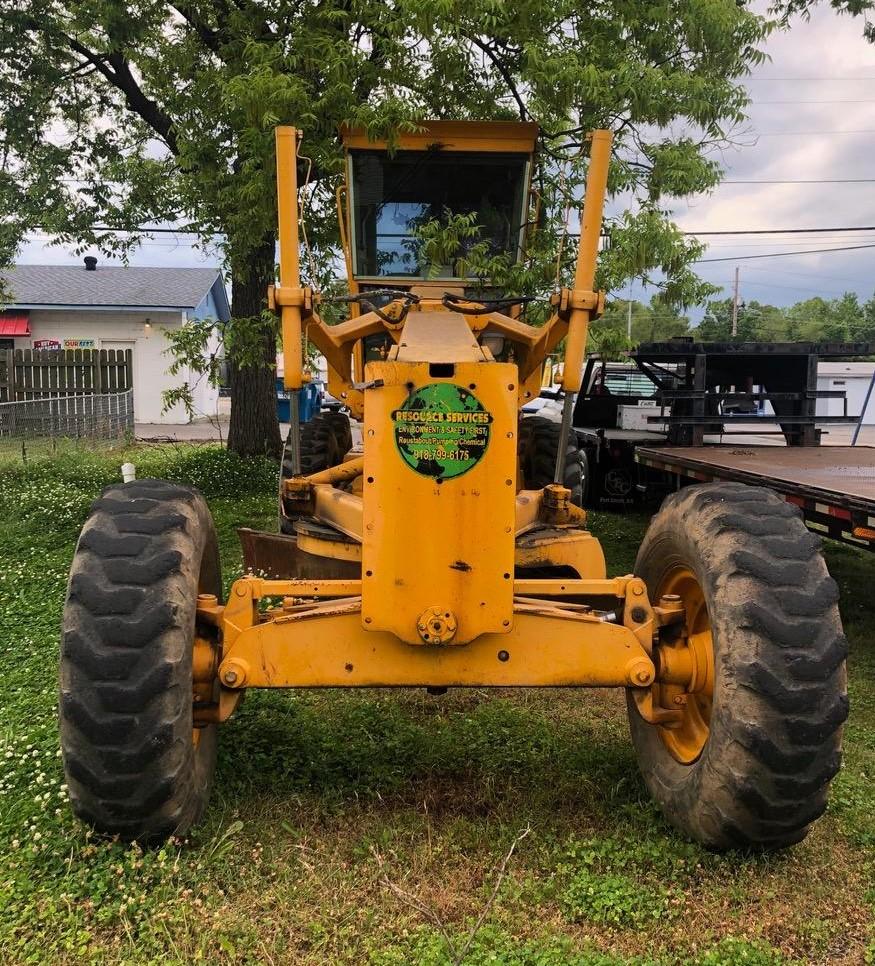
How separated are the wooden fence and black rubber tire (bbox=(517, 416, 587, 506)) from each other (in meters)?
15.2

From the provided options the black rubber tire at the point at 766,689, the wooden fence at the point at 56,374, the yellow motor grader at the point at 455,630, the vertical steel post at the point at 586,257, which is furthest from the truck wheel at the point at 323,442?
the wooden fence at the point at 56,374

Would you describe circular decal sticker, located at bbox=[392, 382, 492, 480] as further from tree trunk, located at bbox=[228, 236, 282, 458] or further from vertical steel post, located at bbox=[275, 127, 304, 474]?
tree trunk, located at bbox=[228, 236, 282, 458]

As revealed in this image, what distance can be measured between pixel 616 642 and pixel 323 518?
1.86 m

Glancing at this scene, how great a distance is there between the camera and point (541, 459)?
20.5 feet

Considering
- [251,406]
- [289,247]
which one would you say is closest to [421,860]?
[289,247]

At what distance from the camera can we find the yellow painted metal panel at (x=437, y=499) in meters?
3.09

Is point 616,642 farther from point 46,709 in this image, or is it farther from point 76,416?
point 76,416

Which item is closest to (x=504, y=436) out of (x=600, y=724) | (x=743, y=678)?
(x=743, y=678)

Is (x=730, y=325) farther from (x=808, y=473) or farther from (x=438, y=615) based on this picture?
(x=438, y=615)

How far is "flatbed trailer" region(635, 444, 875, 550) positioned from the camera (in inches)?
195

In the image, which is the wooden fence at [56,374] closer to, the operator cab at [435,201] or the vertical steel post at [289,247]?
the operator cab at [435,201]

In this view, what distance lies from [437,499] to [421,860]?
→ 52.4 inches

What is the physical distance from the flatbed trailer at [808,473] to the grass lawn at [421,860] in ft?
3.60

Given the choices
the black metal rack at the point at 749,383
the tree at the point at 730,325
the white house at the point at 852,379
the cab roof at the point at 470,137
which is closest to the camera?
the cab roof at the point at 470,137
